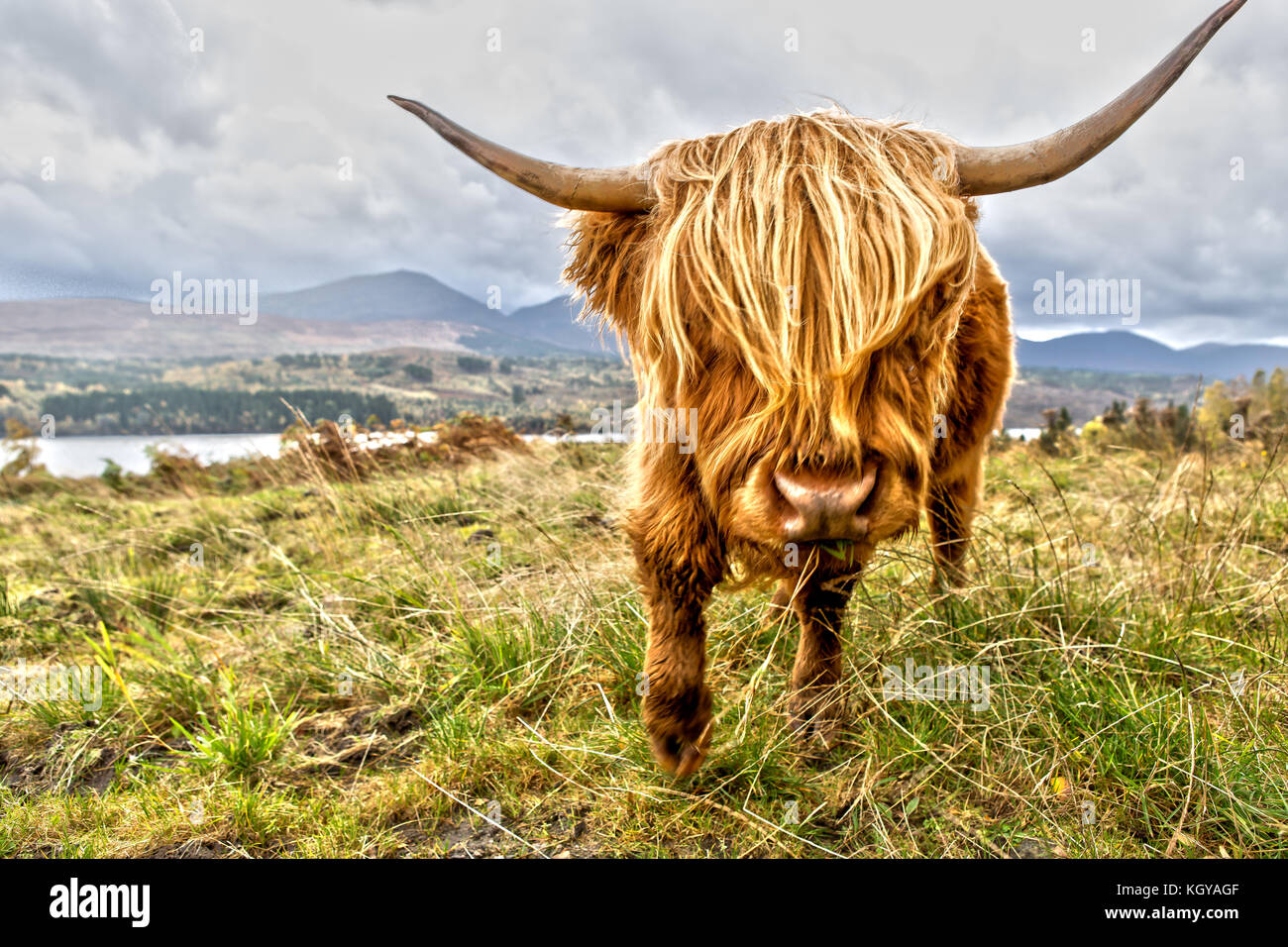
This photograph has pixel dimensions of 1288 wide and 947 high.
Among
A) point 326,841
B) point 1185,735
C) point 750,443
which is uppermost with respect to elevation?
point 750,443

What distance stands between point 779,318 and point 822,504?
1.82ft

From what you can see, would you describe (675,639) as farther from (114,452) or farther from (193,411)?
(193,411)

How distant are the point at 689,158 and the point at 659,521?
3.84 feet

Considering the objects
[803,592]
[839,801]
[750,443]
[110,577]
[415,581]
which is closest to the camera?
[750,443]

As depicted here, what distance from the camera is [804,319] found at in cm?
187

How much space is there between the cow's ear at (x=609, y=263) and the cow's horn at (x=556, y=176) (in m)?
0.08

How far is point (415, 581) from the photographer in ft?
12.3

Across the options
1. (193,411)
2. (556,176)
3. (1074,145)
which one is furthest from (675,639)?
(193,411)

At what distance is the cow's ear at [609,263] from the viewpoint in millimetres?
2273

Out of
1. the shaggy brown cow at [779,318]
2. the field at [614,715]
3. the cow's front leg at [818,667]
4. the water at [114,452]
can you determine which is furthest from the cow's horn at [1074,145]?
the water at [114,452]

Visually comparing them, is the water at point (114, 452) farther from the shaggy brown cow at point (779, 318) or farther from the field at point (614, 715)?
the shaggy brown cow at point (779, 318)

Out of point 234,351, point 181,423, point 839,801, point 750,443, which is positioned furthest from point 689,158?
point 234,351

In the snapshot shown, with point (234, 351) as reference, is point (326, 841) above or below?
below
